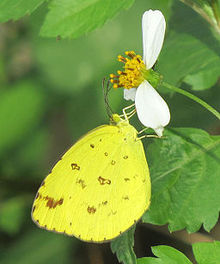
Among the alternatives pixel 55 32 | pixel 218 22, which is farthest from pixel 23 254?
pixel 218 22

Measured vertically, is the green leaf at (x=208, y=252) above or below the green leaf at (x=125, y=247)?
below

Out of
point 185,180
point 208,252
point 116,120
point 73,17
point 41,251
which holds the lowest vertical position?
point 41,251

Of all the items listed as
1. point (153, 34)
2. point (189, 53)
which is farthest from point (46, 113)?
point (153, 34)

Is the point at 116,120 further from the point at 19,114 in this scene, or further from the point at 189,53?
the point at 19,114

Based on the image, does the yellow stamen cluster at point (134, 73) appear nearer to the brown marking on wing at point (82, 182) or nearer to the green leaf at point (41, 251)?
the brown marking on wing at point (82, 182)

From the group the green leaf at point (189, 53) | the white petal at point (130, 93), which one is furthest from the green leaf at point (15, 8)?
the green leaf at point (189, 53)

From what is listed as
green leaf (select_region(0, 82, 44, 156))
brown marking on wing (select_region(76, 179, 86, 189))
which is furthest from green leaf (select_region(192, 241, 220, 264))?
green leaf (select_region(0, 82, 44, 156))
